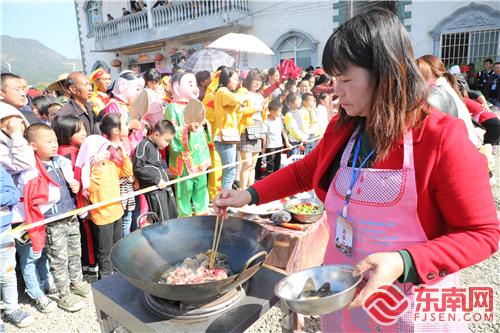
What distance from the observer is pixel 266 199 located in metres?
1.50

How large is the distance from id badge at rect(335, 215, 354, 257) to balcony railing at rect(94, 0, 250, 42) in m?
13.3

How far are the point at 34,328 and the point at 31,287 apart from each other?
31 cm

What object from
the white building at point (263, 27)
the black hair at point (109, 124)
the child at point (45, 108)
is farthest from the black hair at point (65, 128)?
the white building at point (263, 27)

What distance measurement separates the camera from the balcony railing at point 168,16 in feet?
43.8

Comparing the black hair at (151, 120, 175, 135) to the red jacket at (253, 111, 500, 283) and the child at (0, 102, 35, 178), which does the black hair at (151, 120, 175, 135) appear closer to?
the child at (0, 102, 35, 178)

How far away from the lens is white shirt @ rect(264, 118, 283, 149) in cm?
537

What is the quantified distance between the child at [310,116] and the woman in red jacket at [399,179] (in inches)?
183

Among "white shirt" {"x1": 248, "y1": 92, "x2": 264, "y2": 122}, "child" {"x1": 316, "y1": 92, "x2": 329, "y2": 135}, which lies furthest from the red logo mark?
"child" {"x1": 316, "y1": 92, "x2": 329, "y2": 135}

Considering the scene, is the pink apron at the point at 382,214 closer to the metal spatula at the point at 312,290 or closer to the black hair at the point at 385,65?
the black hair at the point at 385,65

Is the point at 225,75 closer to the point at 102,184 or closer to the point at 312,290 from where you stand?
the point at 102,184

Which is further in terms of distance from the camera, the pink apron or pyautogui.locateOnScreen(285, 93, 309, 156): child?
pyautogui.locateOnScreen(285, 93, 309, 156): child

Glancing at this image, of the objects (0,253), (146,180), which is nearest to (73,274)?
(0,253)

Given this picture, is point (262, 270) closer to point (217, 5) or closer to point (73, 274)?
point (73, 274)

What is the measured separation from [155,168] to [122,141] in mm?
412
